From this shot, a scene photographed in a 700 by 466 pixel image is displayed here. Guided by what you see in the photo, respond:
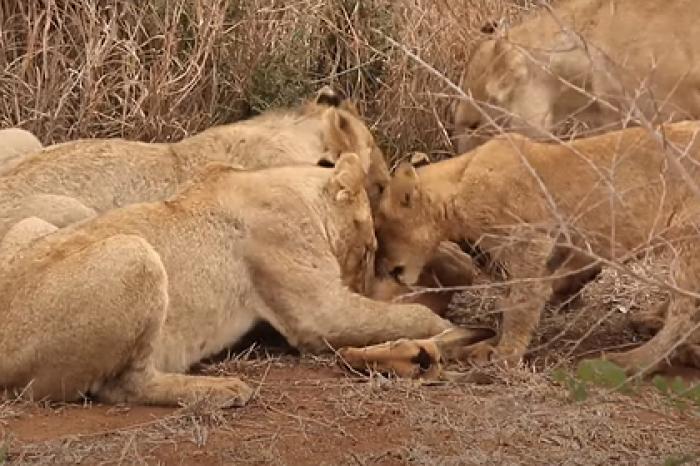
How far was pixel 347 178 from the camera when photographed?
6.80 metres

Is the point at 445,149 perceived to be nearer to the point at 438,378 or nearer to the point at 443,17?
the point at 443,17

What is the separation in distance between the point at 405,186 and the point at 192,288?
40.2 inches

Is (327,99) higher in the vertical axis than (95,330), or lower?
higher

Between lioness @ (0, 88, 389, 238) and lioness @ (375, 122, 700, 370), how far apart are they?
378 millimetres

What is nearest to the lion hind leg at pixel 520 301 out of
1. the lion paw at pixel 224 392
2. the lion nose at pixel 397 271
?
the lion nose at pixel 397 271

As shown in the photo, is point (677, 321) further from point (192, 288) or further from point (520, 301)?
point (192, 288)

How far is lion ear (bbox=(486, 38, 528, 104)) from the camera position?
8.16 m

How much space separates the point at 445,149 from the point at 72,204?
251 cm

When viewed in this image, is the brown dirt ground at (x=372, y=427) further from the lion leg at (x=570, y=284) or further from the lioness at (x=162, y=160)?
the lioness at (x=162, y=160)

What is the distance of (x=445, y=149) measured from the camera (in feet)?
28.9

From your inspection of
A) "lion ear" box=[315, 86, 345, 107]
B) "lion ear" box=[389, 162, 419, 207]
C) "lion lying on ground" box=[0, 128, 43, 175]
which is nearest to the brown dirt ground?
"lion ear" box=[389, 162, 419, 207]

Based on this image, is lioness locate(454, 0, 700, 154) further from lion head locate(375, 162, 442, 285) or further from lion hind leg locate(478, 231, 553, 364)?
lion hind leg locate(478, 231, 553, 364)

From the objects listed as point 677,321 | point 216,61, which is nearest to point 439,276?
point 677,321

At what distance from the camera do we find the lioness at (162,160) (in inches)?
277
